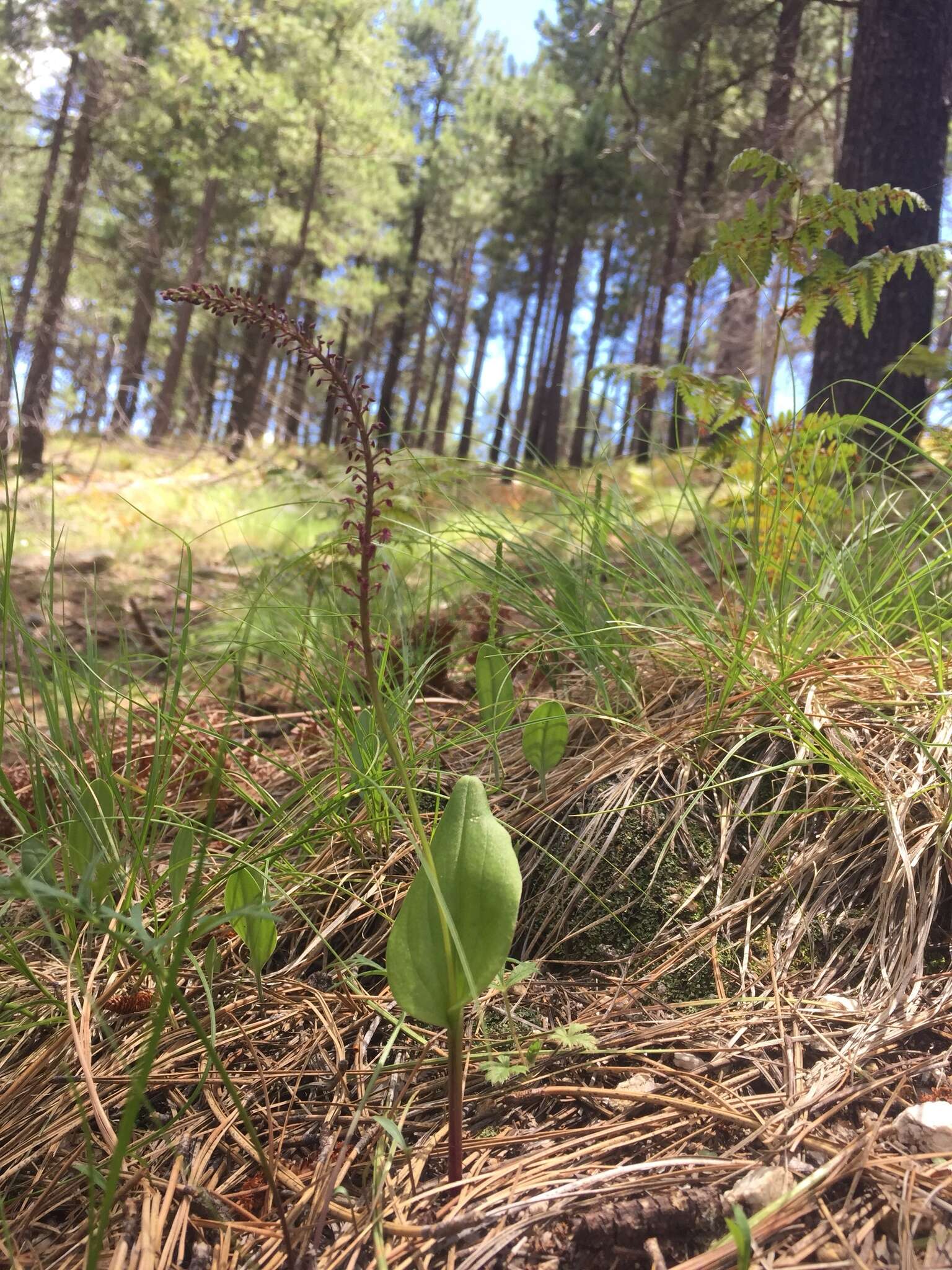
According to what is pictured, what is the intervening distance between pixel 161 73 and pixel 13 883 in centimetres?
1307

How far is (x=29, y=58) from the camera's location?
1080cm

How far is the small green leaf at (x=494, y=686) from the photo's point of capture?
1290 millimetres

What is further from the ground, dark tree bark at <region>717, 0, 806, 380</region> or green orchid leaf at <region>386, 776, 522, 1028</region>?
dark tree bark at <region>717, 0, 806, 380</region>

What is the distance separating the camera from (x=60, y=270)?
993 centimetres

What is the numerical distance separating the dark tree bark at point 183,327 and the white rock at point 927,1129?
1286cm

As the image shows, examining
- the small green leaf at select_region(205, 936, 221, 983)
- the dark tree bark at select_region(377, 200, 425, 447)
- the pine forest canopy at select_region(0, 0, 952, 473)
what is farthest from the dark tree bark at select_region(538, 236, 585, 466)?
the small green leaf at select_region(205, 936, 221, 983)

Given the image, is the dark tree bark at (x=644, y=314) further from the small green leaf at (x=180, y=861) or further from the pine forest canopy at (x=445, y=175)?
the small green leaf at (x=180, y=861)

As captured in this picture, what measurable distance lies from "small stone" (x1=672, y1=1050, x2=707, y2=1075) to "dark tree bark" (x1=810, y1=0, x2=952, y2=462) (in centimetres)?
317

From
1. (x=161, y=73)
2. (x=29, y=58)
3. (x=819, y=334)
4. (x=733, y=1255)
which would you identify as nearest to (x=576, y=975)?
(x=733, y=1255)

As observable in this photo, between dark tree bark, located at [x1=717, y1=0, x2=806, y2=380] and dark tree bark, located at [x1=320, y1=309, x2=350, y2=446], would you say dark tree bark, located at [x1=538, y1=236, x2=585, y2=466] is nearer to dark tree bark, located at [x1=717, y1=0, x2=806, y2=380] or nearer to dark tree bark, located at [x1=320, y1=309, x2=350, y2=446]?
dark tree bark, located at [x1=320, y1=309, x2=350, y2=446]

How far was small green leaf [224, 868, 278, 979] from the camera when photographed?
0.90 meters

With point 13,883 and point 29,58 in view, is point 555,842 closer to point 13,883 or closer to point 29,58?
point 13,883

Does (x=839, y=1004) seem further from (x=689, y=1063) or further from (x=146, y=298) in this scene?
(x=146, y=298)

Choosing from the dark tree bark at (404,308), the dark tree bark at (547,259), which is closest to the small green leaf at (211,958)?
the dark tree bark at (547,259)
